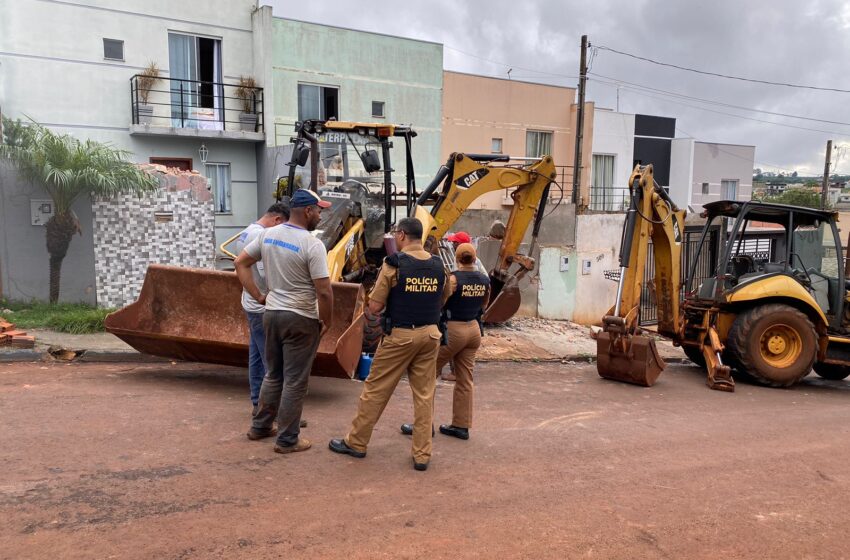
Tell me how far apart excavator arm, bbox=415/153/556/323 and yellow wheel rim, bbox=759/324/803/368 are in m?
3.64

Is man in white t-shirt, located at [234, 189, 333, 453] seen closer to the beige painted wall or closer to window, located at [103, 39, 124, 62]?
window, located at [103, 39, 124, 62]

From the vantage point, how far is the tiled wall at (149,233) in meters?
10.6

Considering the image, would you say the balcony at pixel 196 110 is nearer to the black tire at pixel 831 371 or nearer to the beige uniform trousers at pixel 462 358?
the beige uniform trousers at pixel 462 358

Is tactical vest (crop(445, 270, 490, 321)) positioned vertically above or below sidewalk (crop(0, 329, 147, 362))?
above

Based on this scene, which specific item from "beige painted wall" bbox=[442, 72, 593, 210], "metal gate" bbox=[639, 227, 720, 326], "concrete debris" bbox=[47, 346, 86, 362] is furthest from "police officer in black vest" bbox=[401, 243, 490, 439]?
"beige painted wall" bbox=[442, 72, 593, 210]

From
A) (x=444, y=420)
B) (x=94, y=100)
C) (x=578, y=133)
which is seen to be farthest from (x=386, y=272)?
(x=578, y=133)

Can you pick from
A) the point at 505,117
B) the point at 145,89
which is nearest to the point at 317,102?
the point at 145,89

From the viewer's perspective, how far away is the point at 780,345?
937 cm

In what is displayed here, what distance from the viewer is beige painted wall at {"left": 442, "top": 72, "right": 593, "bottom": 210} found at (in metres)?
21.4

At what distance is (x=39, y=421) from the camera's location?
5469 mm

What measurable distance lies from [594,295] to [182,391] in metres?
10.3

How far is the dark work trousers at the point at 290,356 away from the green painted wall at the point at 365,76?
37.8 ft

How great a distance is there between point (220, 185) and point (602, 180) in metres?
16.2

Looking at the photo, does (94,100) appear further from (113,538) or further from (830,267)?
(830,267)
